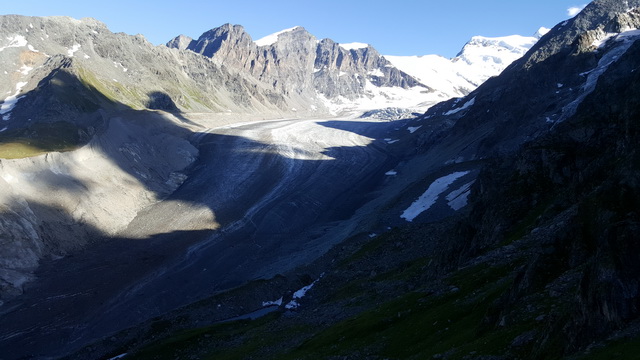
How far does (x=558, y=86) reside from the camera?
343ft

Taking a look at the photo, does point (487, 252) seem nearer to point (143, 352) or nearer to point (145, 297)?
point (143, 352)

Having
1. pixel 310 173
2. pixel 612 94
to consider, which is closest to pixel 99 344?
pixel 612 94

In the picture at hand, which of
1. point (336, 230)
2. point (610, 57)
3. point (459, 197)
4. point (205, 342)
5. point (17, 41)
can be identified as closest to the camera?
point (205, 342)

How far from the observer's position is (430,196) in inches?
3132

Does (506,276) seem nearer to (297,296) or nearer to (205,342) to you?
(205,342)

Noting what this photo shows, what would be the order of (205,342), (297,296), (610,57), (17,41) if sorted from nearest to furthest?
(205,342) → (297,296) → (610,57) → (17,41)

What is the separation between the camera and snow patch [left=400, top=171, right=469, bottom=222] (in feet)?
246

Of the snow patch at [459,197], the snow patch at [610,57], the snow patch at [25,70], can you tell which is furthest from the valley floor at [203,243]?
the snow patch at [25,70]

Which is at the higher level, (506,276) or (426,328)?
(506,276)

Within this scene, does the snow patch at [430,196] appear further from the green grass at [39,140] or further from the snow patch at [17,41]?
the snow patch at [17,41]

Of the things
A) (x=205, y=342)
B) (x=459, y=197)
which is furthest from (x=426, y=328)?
(x=459, y=197)

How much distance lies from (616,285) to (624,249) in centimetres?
134

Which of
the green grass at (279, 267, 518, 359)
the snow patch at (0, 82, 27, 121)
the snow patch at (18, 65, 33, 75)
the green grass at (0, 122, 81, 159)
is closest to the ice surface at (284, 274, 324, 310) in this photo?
the green grass at (279, 267, 518, 359)

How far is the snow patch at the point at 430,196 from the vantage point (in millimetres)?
75125
